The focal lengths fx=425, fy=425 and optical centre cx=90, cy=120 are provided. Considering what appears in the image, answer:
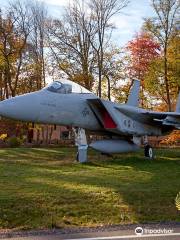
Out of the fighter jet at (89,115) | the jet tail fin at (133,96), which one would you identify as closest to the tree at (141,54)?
the jet tail fin at (133,96)

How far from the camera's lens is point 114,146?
16.6 m

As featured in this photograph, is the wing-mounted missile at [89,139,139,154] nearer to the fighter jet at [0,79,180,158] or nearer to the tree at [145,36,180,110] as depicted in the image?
the fighter jet at [0,79,180,158]

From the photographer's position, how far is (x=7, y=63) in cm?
3762

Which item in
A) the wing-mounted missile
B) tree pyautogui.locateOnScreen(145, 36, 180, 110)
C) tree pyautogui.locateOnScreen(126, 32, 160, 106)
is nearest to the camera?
the wing-mounted missile

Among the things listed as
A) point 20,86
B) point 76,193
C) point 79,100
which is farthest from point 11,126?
point 76,193

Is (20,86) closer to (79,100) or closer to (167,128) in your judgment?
(167,128)

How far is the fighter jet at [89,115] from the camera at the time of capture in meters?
14.9

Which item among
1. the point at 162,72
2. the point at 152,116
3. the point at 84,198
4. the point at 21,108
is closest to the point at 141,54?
the point at 162,72

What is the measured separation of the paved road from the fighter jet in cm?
854

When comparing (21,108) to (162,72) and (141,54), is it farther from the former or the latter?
(141,54)

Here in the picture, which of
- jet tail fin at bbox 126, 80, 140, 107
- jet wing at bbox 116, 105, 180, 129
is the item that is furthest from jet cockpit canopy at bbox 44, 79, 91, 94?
jet tail fin at bbox 126, 80, 140, 107

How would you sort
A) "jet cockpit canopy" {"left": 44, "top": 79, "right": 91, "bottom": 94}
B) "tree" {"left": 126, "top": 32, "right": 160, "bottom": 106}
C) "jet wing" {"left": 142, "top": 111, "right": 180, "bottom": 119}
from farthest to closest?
1. "tree" {"left": 126, "top": 32, "right": 160, "bottom": 106}
2. "jet wing" {"left": 142, "top": 111, "right": 180, "bottom": 119}
3. "jet cockpit canopy" {"left": 44, "top": 79, "right": 91, "bottom": 94}

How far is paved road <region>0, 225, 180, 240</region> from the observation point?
6.16 m

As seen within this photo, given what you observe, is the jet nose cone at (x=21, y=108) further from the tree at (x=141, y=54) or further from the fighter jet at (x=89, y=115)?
the tree at (x=141, y=54)
